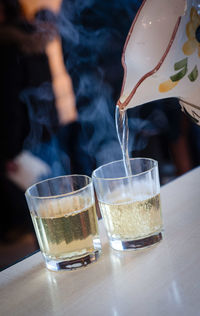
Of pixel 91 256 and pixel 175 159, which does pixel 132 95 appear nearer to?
pixel 91 256

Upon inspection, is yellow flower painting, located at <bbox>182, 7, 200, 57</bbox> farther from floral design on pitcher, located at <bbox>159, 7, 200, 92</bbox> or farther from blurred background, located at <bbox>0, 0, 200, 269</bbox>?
blurred background, located at <bbox>0, 0, 200, 269</bbox>

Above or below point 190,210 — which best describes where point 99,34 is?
above

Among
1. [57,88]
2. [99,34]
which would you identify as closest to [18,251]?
[57,88]

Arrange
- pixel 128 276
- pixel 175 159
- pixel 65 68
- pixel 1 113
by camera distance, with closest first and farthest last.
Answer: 1. pixel 128 276
2. pixel 1 113
3. pixel 65 68
4. pixel 175 159

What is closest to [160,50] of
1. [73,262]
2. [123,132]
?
[123,132]

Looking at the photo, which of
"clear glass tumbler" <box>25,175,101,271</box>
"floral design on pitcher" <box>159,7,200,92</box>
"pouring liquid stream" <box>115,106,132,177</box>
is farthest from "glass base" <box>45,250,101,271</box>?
"floral design on pitcher" <box>159,7,200,92</box>

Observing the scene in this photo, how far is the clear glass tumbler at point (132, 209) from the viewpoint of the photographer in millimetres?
746

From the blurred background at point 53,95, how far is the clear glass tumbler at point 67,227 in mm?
185

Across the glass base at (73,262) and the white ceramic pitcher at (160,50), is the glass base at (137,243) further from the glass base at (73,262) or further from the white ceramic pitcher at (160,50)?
the white ceramic pitcher at (160,50)

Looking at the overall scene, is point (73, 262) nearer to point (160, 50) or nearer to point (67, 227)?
point (67, 227)

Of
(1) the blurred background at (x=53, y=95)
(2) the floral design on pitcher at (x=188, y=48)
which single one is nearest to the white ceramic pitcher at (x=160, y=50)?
(2) the floral design on pitcher at (x=188, y=48)

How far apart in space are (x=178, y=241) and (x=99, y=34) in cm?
53

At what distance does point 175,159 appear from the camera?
129 centimetres

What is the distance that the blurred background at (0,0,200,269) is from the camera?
0.88 m
